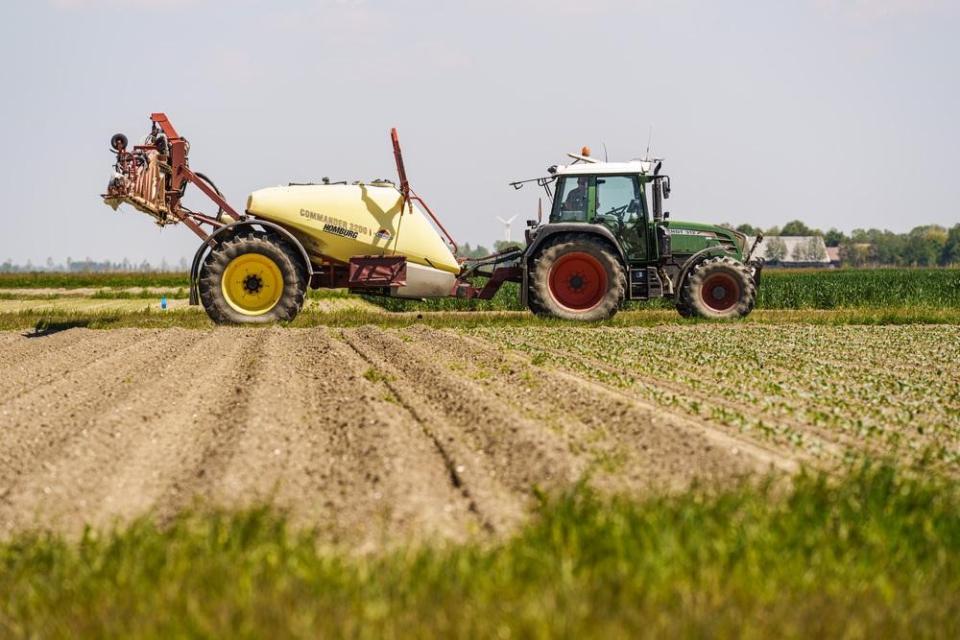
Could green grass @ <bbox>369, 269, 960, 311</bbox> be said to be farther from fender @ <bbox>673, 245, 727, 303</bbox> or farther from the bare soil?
the bare soil

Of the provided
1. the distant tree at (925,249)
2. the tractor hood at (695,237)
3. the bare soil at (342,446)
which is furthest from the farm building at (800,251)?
the bare soil at (342,446)

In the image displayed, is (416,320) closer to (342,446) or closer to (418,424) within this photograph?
(418,424)

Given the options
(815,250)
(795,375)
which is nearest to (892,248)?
(815,250)

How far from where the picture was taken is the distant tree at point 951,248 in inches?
5187

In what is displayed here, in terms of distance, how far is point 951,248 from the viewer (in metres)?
133

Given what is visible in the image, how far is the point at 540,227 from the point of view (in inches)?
634

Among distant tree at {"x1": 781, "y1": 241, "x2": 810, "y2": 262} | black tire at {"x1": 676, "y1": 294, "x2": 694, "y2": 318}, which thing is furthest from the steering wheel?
distant tree at {"x1": 781, "y1": 241, "x2": 810, "y2": 262}

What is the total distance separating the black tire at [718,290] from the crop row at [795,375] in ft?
1.96

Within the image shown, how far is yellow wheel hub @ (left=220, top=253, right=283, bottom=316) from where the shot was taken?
15.5m

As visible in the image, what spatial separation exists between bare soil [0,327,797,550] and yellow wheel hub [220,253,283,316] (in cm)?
493

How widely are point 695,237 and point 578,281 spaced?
251cm

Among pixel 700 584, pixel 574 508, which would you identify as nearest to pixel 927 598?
pixel 700 584

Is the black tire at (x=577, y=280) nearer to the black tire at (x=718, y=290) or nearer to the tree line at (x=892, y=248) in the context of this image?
the black tire at (x=718, y=290)

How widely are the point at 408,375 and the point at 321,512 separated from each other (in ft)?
17.0
